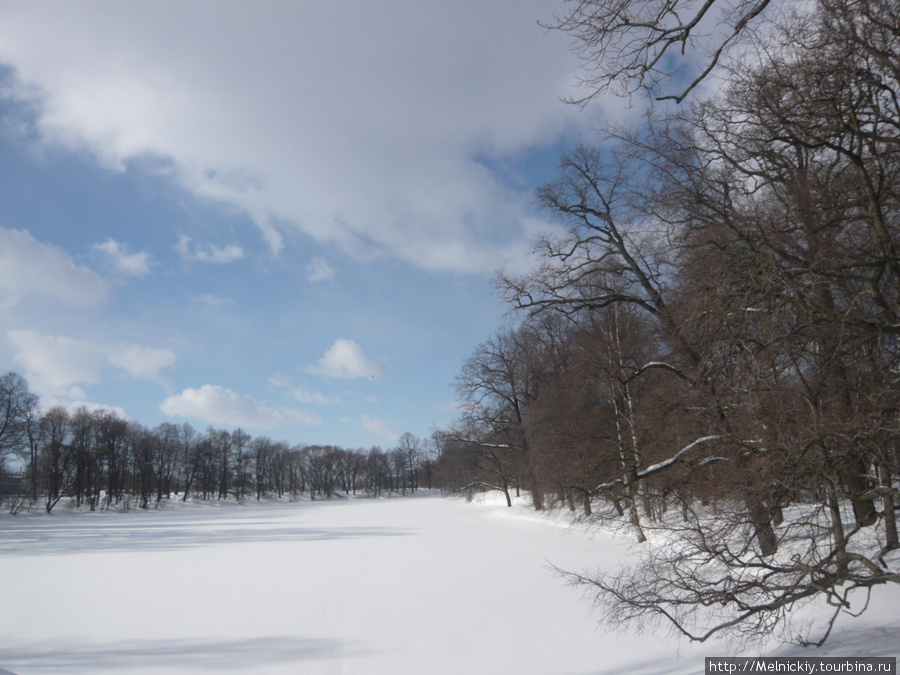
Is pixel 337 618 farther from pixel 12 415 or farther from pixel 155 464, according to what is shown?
pixel 155 464

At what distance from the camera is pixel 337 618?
35.2ft

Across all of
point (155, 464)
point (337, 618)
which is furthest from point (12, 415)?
point (337, 618)

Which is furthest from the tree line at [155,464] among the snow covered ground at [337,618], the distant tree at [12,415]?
the snow covered ground at [337,618]

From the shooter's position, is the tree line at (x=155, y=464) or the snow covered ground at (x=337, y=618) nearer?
the snow covered ground at (x=337, y=618)

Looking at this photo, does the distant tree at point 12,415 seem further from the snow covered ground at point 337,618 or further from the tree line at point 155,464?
the snow covered ground at point 337,618

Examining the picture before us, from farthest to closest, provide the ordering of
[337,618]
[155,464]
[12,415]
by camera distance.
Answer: [155,464], [12,415], [337,618]

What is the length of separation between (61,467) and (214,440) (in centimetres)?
3703

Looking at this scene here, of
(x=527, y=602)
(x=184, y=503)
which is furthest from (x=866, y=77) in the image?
(x=184, y=503)

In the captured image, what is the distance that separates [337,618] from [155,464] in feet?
273

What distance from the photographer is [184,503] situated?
82062mm

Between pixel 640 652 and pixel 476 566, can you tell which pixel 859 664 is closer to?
pixel 640 652

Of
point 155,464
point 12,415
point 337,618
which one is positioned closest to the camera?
point 337,618

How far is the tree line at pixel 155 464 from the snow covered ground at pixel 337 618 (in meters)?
44.1

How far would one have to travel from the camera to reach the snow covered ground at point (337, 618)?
797cm
